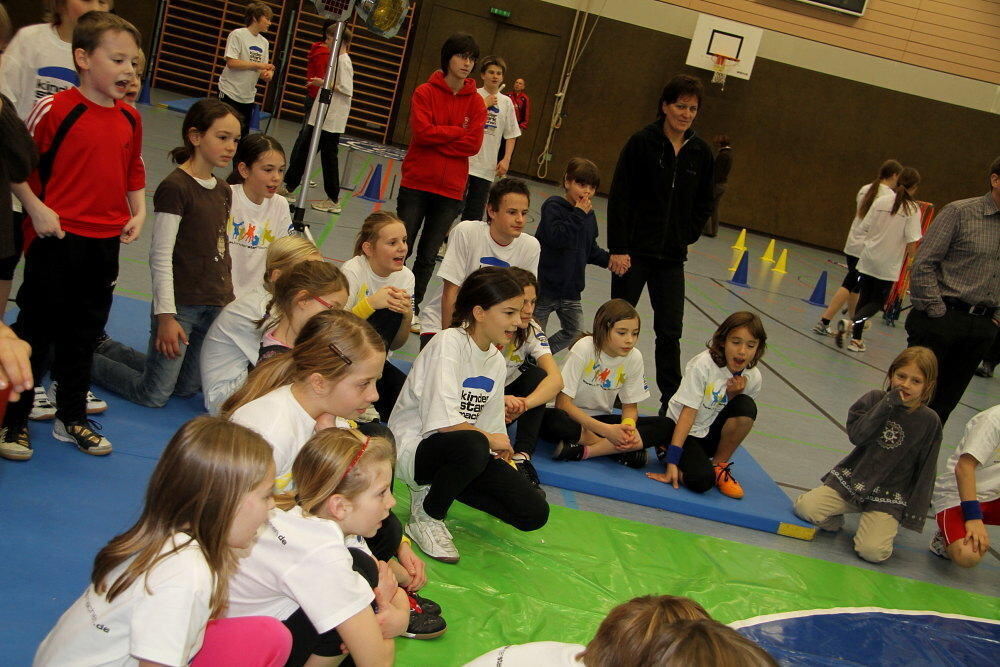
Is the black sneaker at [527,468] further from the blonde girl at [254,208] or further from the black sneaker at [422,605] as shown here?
the blonde girl at [254,208]

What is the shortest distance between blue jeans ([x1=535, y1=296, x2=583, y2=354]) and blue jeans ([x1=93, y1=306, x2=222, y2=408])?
1768 mm

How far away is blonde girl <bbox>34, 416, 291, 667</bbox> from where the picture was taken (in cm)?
159

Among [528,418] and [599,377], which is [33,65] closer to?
[528,418]

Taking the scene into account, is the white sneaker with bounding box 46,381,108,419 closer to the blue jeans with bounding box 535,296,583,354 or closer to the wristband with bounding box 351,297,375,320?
the wristband with bounding box 351,297,375,320

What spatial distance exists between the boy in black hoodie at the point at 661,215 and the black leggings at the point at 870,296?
149 inches

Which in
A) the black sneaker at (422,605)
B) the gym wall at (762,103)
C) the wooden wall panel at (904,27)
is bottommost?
the black sneaker at (422,605)

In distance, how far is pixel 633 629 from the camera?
152 cm

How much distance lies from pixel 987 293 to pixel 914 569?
1.37 meters

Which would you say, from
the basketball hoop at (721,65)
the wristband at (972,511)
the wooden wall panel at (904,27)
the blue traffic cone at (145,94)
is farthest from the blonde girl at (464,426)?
the wooden wall panel at (904,27)

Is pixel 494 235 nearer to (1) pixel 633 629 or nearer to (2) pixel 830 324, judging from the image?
(1) pixel 633 629

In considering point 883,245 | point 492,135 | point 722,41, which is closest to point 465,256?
point 492,135

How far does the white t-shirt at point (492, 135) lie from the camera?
259 inches

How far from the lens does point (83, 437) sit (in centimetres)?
310

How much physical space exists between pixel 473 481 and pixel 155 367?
1.36 m
